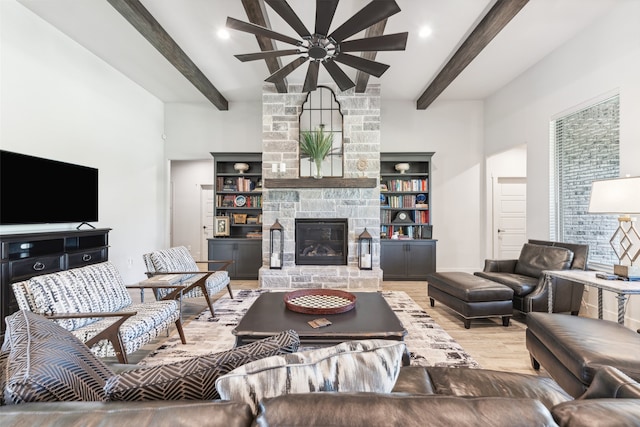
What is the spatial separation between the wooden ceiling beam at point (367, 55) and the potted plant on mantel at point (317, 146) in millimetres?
870

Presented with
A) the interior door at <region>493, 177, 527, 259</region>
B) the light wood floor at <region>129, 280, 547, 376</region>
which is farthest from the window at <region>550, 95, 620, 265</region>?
the interior door at <region>493, 177, 527, 259</region>

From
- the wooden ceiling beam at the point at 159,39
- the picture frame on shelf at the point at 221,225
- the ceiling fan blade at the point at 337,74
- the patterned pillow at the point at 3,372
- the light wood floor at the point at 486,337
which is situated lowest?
the light wood floor at the point at 486,337

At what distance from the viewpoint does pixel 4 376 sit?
0.90m

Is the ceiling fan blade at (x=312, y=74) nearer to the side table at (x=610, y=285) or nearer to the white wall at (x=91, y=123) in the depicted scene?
the white wall at (x=91, y=123)

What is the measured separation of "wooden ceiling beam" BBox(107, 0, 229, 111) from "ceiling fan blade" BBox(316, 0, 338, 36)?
→ 1.93m

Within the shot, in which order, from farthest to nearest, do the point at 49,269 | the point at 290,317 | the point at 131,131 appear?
the point at 131,131, the point at 49,269, the point at 290,317

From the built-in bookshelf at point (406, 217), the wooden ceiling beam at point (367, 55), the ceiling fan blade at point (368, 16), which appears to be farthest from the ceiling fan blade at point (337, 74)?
the built-in bookshelf at point (406, 217)

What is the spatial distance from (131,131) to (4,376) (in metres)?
4.78

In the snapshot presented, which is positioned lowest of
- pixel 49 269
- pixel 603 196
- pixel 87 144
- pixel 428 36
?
pixel 49 269

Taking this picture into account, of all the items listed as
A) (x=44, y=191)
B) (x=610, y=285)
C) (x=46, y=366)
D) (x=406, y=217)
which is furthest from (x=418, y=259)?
(x=44, y=191)

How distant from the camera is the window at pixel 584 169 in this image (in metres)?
3.22

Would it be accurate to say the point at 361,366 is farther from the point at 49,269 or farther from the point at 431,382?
the point at 49,269

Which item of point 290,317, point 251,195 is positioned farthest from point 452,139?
point 290,317

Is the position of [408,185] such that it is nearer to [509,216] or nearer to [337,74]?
[509,216]
